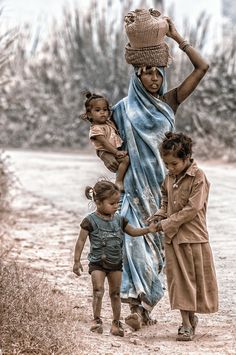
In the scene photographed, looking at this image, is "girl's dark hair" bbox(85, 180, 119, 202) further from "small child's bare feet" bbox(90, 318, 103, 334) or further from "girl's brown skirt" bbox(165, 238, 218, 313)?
"small child's bare feet" bbox(90, 318, 103, 334)

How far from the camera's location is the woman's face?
22.8ft

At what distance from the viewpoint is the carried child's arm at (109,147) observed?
6.90 m

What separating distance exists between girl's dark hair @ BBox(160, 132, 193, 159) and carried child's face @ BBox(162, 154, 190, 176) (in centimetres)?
2

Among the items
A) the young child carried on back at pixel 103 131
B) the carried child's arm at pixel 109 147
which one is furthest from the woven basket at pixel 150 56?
the carried child's arm at pixel 109 147

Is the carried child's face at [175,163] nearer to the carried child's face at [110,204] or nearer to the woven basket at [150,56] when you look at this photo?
the carried child's face at [110,204]

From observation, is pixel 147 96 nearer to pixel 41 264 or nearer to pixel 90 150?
pixel 41 264

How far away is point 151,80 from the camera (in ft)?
22.8

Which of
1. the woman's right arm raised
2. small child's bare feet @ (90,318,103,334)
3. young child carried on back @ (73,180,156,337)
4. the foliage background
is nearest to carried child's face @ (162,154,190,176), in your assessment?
young child carried on back @ (73,180,156,337)

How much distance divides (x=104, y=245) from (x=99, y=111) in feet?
3.09

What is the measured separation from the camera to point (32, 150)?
119 feet

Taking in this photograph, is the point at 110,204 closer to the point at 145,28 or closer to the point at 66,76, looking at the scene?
the point at 145,28

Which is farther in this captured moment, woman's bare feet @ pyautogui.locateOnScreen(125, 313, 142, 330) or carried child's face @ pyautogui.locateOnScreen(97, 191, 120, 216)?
woman's bare feet @ pyautogui.locateOnScreen(125, 313, 142, 330)

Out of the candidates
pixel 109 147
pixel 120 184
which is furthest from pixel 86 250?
pixel 109 147

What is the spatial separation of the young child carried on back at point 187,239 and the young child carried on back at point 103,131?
1.76ft
